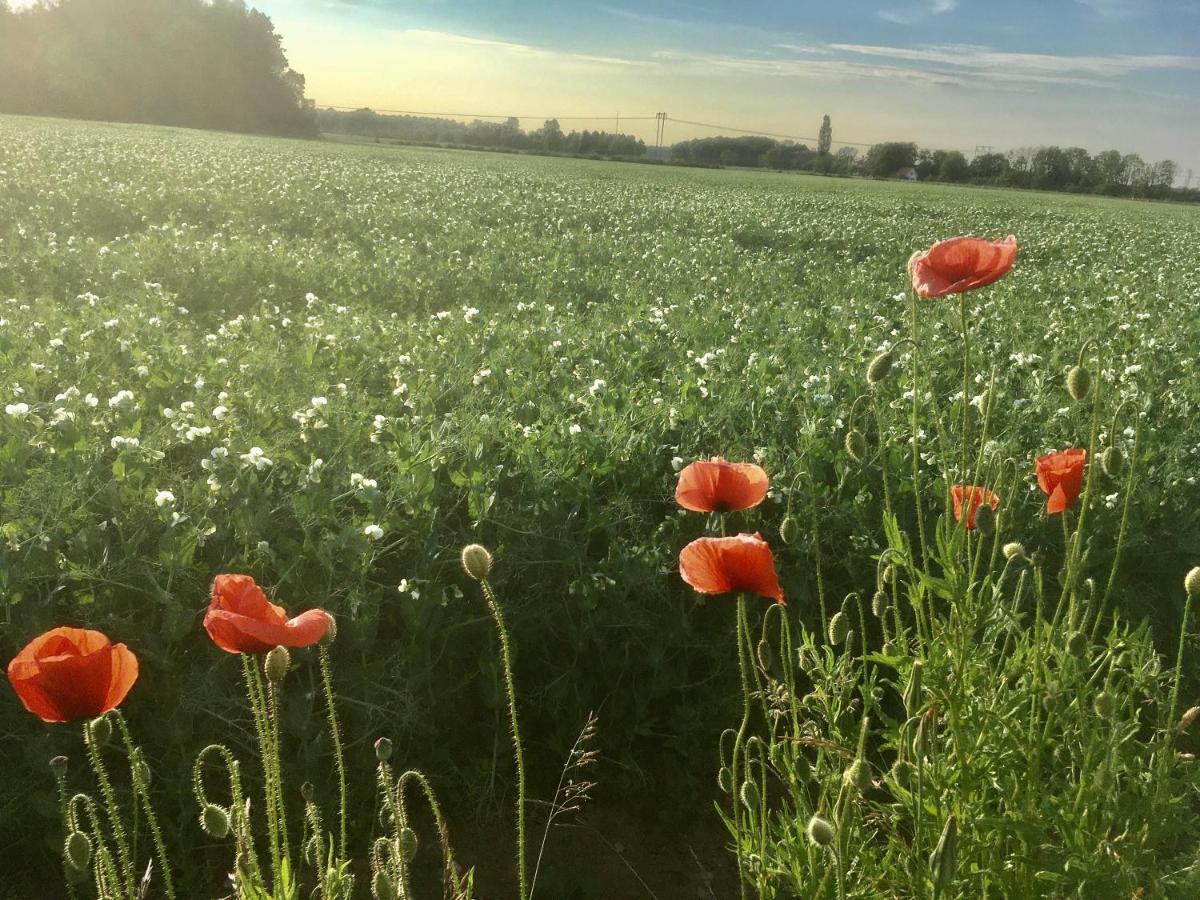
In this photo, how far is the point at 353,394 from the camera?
Answer: 4688mm

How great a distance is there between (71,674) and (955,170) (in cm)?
9133

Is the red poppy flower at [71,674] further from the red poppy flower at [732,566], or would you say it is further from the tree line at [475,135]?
the tree line at [475,135]

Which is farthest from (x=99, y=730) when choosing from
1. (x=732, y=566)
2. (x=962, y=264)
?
(x=962, y=264)

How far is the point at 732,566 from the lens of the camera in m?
1.73

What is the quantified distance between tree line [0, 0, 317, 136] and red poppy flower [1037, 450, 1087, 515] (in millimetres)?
66801

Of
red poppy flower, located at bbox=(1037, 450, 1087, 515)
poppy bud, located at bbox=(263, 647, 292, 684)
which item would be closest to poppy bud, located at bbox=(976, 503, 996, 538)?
red poppy flower, located at bbox=(1037, 450, 1087, 515)

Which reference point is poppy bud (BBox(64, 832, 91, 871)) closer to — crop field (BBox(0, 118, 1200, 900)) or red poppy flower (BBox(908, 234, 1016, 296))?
crop field (BBox(0, 118, 1200, 900))

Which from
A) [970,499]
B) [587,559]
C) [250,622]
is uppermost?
[970,499]

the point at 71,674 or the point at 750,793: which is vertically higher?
the point at 71,674

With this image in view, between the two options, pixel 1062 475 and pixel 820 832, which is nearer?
pixel 820 832

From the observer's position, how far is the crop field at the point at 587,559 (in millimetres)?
1975

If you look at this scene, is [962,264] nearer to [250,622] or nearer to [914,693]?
[914,693]

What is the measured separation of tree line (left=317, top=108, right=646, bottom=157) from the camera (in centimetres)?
7650

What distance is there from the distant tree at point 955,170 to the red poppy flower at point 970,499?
8857cm
